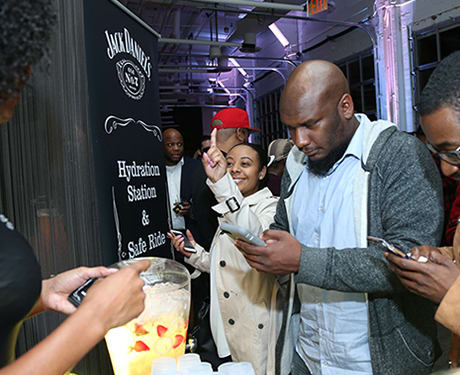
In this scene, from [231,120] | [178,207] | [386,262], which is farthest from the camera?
[178,207]

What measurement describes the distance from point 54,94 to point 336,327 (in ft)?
4.10

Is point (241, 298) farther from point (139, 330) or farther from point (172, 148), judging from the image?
point (172, 148)

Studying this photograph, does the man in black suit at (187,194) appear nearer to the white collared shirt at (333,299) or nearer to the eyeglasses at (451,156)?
the white collared shirt at (333,299)

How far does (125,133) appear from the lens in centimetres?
184

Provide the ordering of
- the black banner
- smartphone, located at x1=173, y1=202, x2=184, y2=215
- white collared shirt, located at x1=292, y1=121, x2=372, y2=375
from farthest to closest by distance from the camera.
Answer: smartphone, located at x1=173, y1=202, x2=184, y2=215 < the black banner < white collared shirt, located at x1=292, y1=121, x2=372, y2=375

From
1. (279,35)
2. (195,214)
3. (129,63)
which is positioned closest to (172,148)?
(195,214)

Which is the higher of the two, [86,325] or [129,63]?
[129,63]

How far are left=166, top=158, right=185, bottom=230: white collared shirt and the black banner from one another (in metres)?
1.36

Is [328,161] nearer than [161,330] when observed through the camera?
No

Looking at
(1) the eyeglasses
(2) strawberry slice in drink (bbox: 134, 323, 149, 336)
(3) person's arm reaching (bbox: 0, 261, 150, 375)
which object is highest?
(1) the eyeglasses

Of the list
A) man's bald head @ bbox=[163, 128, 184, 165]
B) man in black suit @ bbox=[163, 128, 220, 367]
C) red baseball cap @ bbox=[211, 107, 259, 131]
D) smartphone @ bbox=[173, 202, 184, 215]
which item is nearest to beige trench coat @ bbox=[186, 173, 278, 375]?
man in black suit @ bbox=[163, 128, 220, 367]

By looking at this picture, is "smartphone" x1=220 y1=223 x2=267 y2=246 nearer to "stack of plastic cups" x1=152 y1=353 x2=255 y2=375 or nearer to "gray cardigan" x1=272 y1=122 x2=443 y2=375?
"gray cardigan" x1=272 y1=122 x2=443 y2=375

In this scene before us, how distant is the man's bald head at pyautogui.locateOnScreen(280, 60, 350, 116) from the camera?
1.42 metres

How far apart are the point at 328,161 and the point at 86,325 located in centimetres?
103
